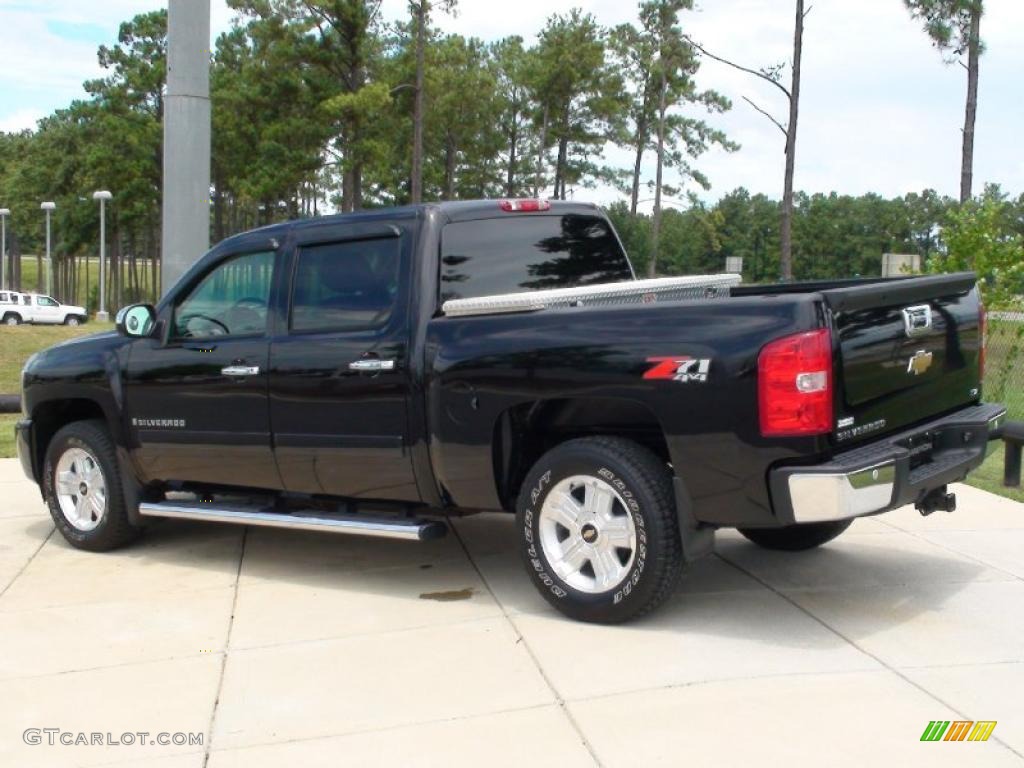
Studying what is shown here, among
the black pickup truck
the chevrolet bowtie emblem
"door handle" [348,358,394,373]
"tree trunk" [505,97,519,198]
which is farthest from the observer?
"tree trunk" [505,97,519,198]

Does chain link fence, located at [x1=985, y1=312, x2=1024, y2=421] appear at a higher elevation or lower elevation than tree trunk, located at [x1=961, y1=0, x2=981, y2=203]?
lower

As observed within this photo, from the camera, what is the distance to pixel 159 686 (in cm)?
465

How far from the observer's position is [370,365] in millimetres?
5570

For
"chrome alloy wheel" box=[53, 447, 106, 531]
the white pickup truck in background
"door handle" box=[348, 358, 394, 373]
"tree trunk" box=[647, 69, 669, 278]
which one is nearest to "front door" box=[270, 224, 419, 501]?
"door handle" box=[348, 358, 394, 373]

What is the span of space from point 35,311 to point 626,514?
5291cm

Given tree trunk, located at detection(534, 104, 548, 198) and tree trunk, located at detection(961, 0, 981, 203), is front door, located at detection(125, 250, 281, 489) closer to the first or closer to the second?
tree trunk, located at detection(961, 0, 981, 203)

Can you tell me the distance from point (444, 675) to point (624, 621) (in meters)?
0.88

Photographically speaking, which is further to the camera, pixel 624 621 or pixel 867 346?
pixel 624 621

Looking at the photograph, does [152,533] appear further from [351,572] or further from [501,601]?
[501,601]

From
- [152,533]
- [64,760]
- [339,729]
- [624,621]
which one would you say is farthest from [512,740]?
[152,533]

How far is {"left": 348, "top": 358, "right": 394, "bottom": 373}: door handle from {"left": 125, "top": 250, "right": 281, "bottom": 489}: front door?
62 cm

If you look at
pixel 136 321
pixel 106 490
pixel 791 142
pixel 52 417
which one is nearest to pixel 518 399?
pixel 136 321

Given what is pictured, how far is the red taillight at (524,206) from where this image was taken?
6.05m

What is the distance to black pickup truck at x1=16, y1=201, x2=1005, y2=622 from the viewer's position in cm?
455
